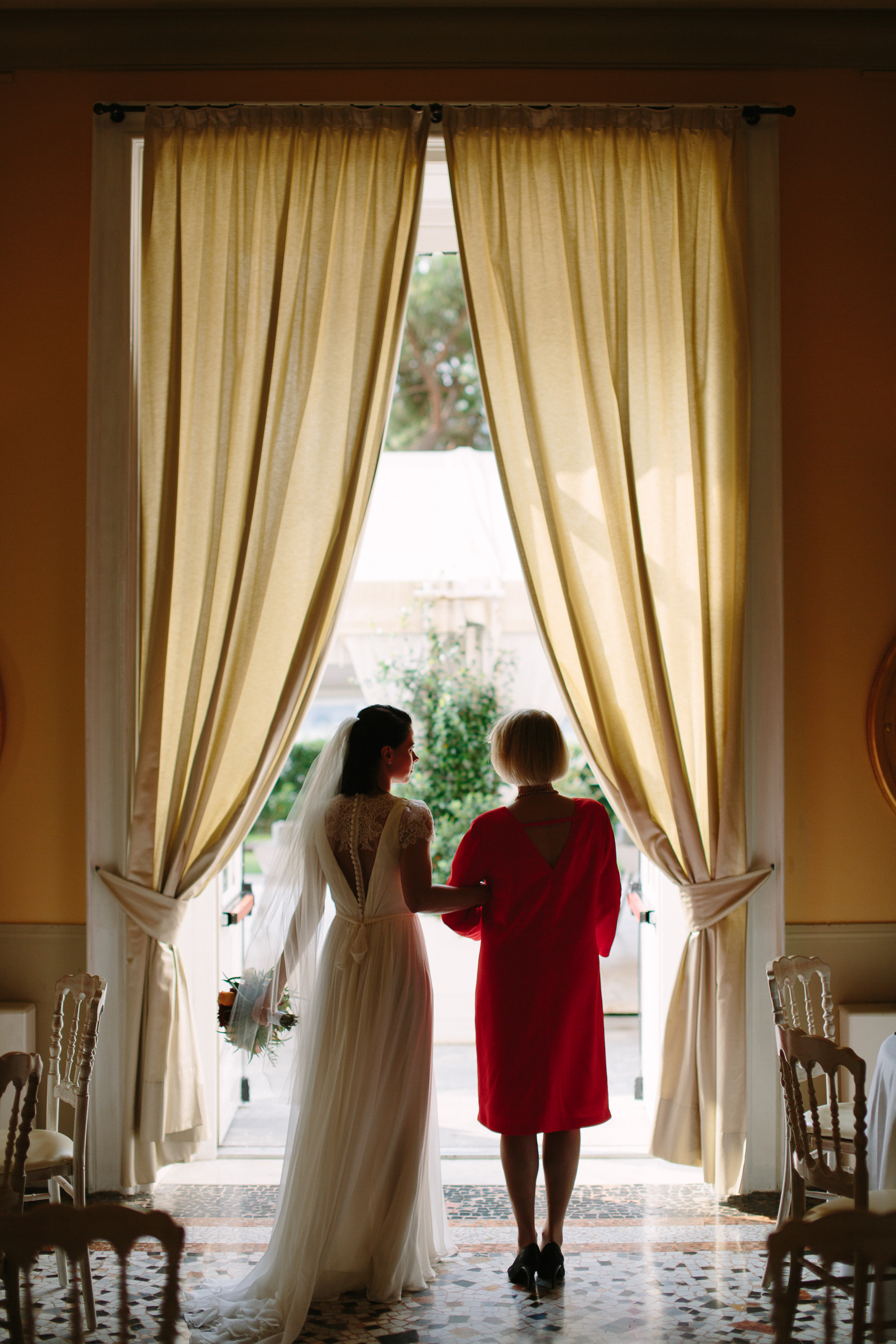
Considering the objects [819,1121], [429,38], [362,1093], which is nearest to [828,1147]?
[819,1121]

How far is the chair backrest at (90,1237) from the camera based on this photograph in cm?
135

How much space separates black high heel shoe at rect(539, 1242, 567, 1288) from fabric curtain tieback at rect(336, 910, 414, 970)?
914 mm

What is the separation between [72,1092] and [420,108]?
3.10 metres

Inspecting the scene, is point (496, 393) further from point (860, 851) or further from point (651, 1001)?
point (651, 1001)

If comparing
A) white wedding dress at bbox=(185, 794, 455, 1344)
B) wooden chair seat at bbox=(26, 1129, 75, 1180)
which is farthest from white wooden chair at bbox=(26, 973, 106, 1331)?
white wedding dress at bbox=(185, 794, 455, 1344)

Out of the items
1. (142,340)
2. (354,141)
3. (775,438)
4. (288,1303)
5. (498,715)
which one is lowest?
(288,1303)

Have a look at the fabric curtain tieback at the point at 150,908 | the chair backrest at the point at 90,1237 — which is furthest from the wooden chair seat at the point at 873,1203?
the fabric curtain tieback at the point at 150,908

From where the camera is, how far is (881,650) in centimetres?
328

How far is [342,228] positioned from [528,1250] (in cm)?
→ 306

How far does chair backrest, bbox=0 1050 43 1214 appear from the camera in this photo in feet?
6.82

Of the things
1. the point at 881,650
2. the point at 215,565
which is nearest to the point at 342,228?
the point at 215,565

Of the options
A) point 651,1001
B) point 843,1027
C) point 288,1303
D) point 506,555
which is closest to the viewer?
point 288,1303

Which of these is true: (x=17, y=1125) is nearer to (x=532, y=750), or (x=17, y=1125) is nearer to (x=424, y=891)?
(x=424, y=891)

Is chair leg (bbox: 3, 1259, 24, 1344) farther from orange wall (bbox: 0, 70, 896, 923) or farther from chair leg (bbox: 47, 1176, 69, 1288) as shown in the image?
orange wall (bbox: 0, 70, 896, 923)
